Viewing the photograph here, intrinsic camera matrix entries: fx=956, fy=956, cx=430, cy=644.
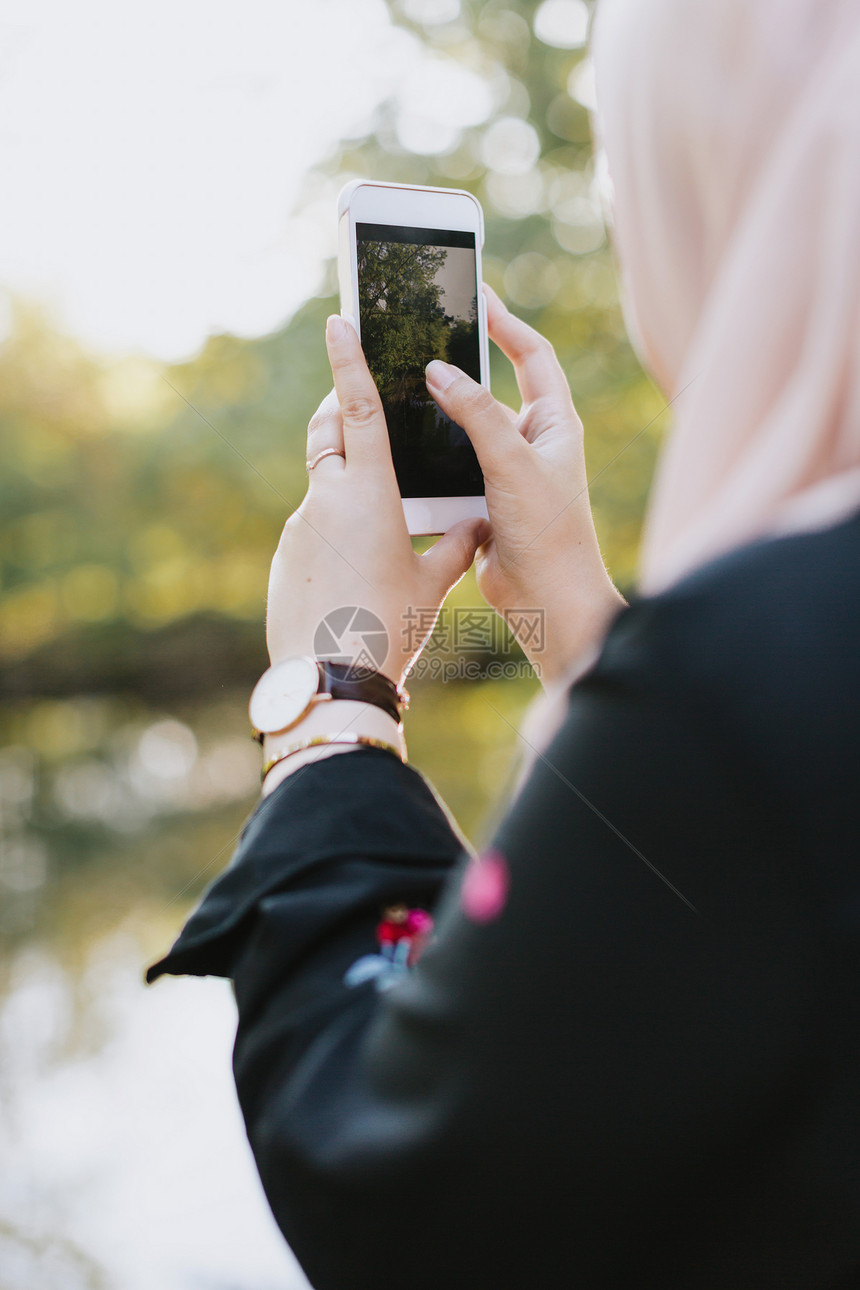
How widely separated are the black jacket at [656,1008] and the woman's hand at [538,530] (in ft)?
1.14

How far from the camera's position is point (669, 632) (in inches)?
9.2

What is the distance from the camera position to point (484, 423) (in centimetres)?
59

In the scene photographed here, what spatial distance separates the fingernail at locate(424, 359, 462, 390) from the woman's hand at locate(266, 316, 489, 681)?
0.21 feet

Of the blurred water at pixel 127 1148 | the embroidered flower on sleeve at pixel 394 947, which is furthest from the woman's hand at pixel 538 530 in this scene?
the blurred water at pixel 127 1148

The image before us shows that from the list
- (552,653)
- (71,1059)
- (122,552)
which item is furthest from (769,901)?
(122,552)

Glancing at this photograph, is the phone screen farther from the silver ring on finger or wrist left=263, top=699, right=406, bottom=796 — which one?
wrist left=263, top=699, right=406, bottom=796

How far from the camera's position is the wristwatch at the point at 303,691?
42 cm

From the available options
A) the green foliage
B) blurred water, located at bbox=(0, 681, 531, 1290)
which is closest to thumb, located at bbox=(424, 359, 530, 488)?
blurred water, located at bbox=(0, 681, 531, 1290)

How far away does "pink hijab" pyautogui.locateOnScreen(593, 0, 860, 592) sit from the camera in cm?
26

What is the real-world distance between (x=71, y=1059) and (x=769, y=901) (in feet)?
6.04

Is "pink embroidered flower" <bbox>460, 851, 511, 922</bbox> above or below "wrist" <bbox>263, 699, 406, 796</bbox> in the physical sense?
above

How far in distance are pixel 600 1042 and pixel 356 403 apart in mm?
391

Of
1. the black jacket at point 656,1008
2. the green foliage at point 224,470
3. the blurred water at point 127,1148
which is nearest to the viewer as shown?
the black jacket at point 656,1008

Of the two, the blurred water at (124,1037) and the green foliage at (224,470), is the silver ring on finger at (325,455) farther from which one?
the green foliage at (224,470)
